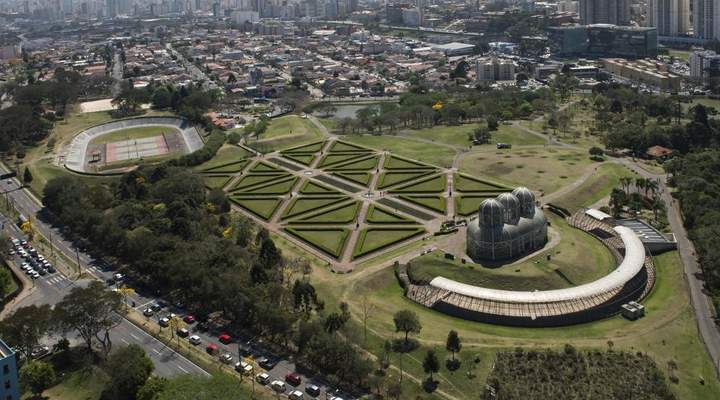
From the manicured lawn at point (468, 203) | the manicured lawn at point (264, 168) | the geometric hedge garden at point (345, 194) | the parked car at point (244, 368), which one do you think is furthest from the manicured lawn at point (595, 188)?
the parked car at point (244, 368)

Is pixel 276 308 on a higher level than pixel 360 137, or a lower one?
lower

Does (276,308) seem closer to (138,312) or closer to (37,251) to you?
(138,312)

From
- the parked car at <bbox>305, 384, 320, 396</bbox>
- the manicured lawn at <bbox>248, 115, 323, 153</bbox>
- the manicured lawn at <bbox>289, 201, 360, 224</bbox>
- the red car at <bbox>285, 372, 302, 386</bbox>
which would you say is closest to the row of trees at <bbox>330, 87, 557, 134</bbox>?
the manicured lawn at <bbox>248, 115, 323, 153</bbox>

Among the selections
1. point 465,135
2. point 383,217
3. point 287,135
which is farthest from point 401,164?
point 287,135

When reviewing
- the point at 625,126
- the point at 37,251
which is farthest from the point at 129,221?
the point at 625,126

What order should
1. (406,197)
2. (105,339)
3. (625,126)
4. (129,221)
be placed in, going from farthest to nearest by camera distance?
(625,126)
(406,197)
(129,221)
(105,339)

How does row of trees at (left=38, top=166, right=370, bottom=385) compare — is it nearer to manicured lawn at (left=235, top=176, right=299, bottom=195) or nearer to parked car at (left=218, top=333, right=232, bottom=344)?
parked car at (left=218, top=333, right=232, bottom=344)
